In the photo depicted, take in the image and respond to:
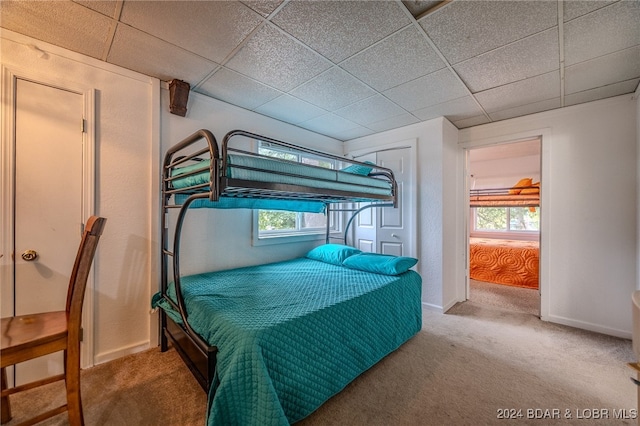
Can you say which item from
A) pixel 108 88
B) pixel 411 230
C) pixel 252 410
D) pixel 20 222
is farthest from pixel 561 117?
pixel 20 222

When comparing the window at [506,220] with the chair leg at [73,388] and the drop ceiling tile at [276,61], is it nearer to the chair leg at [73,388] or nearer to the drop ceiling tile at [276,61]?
the drop ceiling tile at [276,61]

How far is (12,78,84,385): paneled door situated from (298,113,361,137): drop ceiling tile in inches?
85.5

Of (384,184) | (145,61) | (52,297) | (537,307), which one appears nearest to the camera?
(52,297)

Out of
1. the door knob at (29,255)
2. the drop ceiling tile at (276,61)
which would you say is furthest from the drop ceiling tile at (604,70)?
the door knob at (29,255)

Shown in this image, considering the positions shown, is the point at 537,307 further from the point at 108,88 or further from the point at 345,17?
the point at 108,88

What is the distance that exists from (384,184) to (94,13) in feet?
8.12

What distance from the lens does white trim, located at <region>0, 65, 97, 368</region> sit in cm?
162

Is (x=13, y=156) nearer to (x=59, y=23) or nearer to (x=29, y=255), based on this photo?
(x=29, y=255)

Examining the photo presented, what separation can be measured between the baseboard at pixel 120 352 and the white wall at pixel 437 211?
2923 millimetres

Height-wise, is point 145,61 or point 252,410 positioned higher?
point 145,61

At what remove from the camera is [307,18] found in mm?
1508

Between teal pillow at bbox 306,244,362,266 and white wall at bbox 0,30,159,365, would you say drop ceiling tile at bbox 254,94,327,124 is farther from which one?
teal pillow at bbox 306,244,362,266

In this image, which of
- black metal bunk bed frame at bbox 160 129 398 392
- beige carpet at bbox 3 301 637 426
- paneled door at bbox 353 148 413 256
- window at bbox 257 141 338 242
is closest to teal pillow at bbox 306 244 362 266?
window at bbox 257 141 338 242

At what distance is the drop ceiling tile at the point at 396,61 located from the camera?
171 cm
